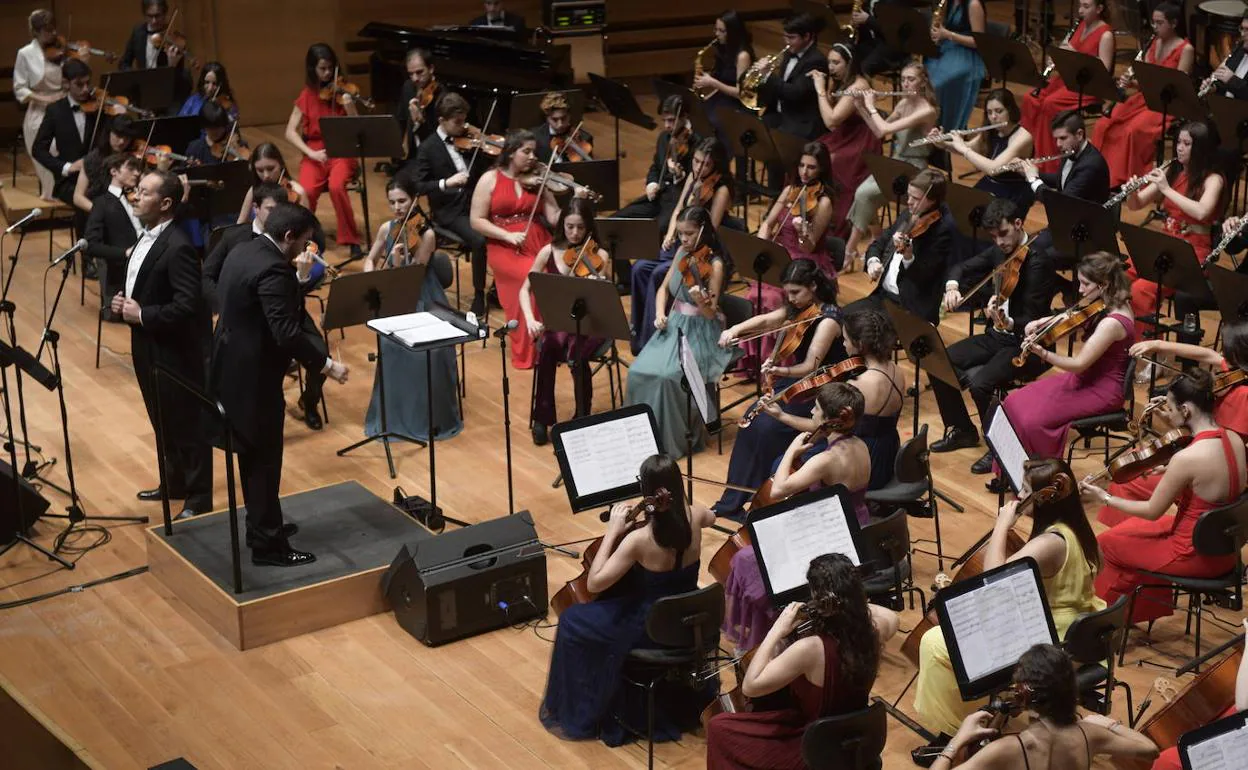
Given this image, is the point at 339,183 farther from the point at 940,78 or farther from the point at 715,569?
the point at 715,569

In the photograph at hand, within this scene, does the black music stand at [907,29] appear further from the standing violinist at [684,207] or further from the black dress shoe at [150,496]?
the black dress shoe at [150,496]

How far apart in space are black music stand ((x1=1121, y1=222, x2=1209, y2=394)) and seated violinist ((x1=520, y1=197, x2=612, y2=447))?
2.40 m

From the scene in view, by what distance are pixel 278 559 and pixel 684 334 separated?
2270 millimetres

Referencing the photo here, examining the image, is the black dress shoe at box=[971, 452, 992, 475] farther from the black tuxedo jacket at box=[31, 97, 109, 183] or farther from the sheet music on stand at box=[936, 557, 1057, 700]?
the black tuxedo jacket at box=[31, 97, 109, 183]

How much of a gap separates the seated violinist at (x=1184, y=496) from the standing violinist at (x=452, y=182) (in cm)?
446

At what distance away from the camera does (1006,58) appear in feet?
32.9

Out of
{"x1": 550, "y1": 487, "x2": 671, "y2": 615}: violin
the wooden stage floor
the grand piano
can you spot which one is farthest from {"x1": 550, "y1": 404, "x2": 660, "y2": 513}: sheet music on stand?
the grand piano

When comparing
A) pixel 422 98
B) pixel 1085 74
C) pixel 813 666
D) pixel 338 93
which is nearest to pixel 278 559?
pixel 813 666

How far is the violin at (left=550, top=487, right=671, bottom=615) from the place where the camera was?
5379 mm

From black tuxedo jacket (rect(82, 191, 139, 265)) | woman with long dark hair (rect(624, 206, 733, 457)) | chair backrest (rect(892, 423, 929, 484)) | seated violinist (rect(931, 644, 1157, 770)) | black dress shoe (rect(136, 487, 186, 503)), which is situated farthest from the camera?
black tuxedo jacket (rect(82, 191, 139, 265))

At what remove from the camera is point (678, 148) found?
31.9 feet

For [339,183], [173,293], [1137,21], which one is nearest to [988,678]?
[173,293]

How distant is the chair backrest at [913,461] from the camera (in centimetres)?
627

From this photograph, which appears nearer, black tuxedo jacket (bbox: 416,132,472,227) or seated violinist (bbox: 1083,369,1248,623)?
seated violinist (bbox: 1083,369,1248,623)
